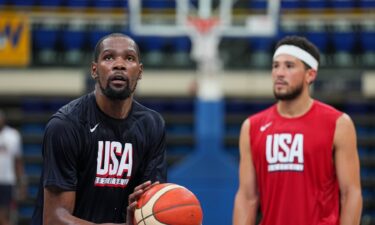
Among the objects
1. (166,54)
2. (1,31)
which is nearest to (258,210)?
(1,31)

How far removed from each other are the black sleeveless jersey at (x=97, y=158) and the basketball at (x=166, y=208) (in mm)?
227

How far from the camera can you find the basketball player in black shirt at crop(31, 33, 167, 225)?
13.7ft

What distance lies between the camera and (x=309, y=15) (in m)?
14.0

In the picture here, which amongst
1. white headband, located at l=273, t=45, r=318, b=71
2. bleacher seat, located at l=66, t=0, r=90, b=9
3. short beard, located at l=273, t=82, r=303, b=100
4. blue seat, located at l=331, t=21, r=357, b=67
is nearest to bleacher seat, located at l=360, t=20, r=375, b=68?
blue seat, located at l=331, t=21, r=357, b=67

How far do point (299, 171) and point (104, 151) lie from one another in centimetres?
145

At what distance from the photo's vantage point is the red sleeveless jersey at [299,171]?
5098mm

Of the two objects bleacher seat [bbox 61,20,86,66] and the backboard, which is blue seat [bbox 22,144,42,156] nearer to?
the backboard

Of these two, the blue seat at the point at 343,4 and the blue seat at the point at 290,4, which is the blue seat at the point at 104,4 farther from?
the blue seat at the point at 343,4

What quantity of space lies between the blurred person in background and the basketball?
6453 mm

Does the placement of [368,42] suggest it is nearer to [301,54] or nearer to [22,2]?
[22,2]

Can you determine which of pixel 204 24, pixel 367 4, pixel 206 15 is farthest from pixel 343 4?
pixel 204 24

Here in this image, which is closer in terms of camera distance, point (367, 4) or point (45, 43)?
point (367, 4)

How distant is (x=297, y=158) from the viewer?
16.9 ft

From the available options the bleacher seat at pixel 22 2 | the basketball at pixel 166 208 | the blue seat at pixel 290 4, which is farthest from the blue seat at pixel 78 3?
the basketball at pixel 166 208
